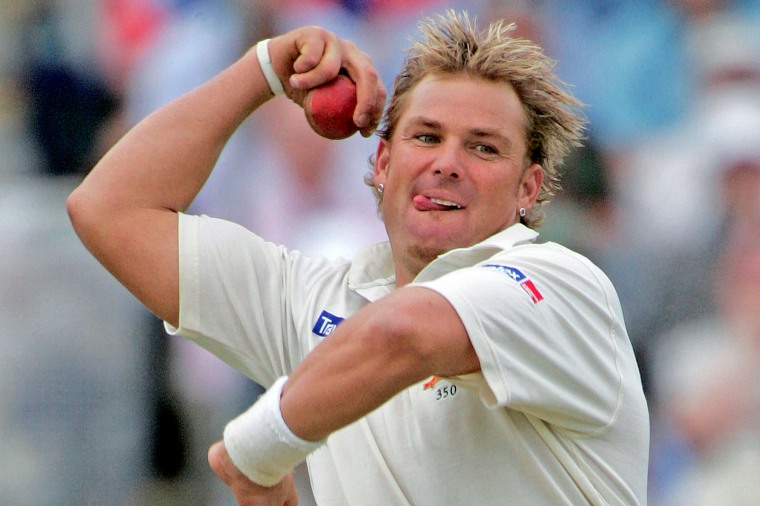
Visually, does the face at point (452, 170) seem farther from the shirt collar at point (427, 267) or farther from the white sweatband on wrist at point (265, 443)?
the white sweatband on wrist at point (265, 443)

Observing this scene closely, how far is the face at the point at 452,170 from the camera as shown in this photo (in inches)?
131

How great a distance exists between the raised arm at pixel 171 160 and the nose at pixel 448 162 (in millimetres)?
238

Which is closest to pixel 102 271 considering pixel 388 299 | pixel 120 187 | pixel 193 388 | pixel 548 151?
pixel 193 388

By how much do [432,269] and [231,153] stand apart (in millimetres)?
3058

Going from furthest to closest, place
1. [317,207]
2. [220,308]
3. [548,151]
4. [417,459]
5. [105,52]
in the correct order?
[105,52]
[317,207]
[548,151]
[220,308]
[417,459]

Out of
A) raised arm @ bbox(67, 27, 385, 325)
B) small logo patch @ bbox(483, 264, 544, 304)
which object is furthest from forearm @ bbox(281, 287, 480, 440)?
raised arm @ bbox(67, 27, 385, 325)

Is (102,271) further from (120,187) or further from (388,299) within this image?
(388,299)

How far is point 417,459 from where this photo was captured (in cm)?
296

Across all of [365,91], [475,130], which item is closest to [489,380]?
[475,130]

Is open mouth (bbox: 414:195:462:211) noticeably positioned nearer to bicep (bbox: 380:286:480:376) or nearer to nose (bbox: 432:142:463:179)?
nose (bbox: 432:142:463:179)

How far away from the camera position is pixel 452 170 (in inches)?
130

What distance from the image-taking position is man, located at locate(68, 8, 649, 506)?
2.44 meters

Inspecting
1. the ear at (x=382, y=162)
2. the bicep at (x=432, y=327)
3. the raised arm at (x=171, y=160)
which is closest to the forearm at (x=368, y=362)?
the bicep at (x=432, y=327)

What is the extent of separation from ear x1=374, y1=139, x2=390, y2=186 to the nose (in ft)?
1.10
